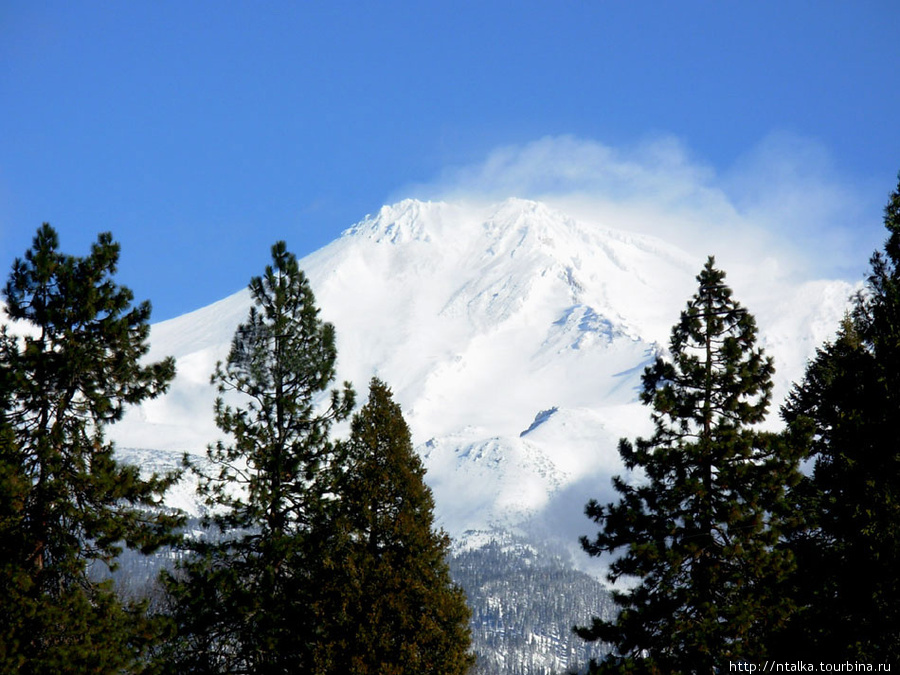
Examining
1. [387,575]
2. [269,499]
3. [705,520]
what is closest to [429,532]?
[387,575]

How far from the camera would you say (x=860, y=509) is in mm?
22344

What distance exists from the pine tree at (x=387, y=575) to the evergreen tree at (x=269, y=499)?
33.4 inches

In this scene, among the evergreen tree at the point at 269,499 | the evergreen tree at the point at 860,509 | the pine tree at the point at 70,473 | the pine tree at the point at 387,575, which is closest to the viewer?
the pine tree at the point at 70,473

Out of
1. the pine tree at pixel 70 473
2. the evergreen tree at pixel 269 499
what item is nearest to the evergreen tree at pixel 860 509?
the evergreen tree at pixel 269 499

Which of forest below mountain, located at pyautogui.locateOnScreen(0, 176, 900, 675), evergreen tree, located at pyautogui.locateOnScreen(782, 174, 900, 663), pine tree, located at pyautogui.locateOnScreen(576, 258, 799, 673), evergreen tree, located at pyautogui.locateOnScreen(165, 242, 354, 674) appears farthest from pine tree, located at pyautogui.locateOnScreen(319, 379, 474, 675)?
evergreen tree, located at pyautogui.locateOnScreen(782, 174, 900, 663)

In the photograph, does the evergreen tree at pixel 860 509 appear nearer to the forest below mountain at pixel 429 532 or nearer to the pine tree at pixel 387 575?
the forest below mountain at pixel 429 532

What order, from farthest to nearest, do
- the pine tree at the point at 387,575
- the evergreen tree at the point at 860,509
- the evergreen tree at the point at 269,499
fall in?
1. the evergreen tree at the point at 269,499
2. the pine tree at the point at 387,575
3. the evergreen tree at the point at 860,509

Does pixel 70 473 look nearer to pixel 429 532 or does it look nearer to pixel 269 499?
pixel 269 499

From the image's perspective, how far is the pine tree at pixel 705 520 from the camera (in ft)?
68.5

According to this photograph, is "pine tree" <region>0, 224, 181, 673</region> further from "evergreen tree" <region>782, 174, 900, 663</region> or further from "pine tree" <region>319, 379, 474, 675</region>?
"evergreen tree" <region>782, 174, 900, 663</region>

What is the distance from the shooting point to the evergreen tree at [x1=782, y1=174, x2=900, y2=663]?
70.5 ft

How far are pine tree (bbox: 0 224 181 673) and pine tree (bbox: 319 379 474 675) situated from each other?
5167 millimetres

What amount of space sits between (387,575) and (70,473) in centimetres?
840

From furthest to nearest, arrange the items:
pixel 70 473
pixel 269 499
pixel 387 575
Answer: pixel 269 499 < pixel 387 575 < pixel 70 473
